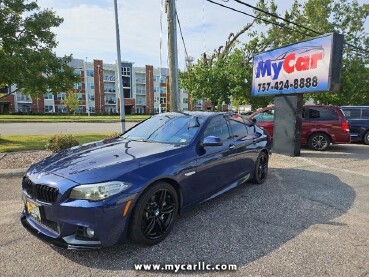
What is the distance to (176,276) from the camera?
2746 millimetres

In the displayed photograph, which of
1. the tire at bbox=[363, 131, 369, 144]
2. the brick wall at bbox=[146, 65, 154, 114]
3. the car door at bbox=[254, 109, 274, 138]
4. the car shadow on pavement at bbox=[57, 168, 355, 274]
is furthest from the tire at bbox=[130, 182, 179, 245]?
the brick wall at bbox=[146, 65, 154, 114]

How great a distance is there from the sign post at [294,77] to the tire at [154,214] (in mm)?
6526

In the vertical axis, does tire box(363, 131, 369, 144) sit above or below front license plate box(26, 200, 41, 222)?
below

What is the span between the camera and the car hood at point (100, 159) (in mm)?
3004

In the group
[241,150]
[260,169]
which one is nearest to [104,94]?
[260,169]

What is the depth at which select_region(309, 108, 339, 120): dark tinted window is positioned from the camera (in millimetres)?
10258

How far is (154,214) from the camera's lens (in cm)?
325

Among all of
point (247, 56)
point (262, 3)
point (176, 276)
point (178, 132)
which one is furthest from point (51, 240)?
point (262, 3)

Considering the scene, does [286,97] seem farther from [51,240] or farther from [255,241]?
[51,240]

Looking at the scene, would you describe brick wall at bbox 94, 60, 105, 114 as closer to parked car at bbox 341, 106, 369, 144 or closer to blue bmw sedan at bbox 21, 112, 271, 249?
parked car at bbox 341, 106, 369, 144

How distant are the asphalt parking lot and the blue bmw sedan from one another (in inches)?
11.3

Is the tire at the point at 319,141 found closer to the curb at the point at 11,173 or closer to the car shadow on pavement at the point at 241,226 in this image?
the car shadow on pavement at the point at 241,226

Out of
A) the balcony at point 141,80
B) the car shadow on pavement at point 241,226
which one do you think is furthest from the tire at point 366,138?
the balcony at point 141,80

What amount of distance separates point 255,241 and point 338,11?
1063 inches
